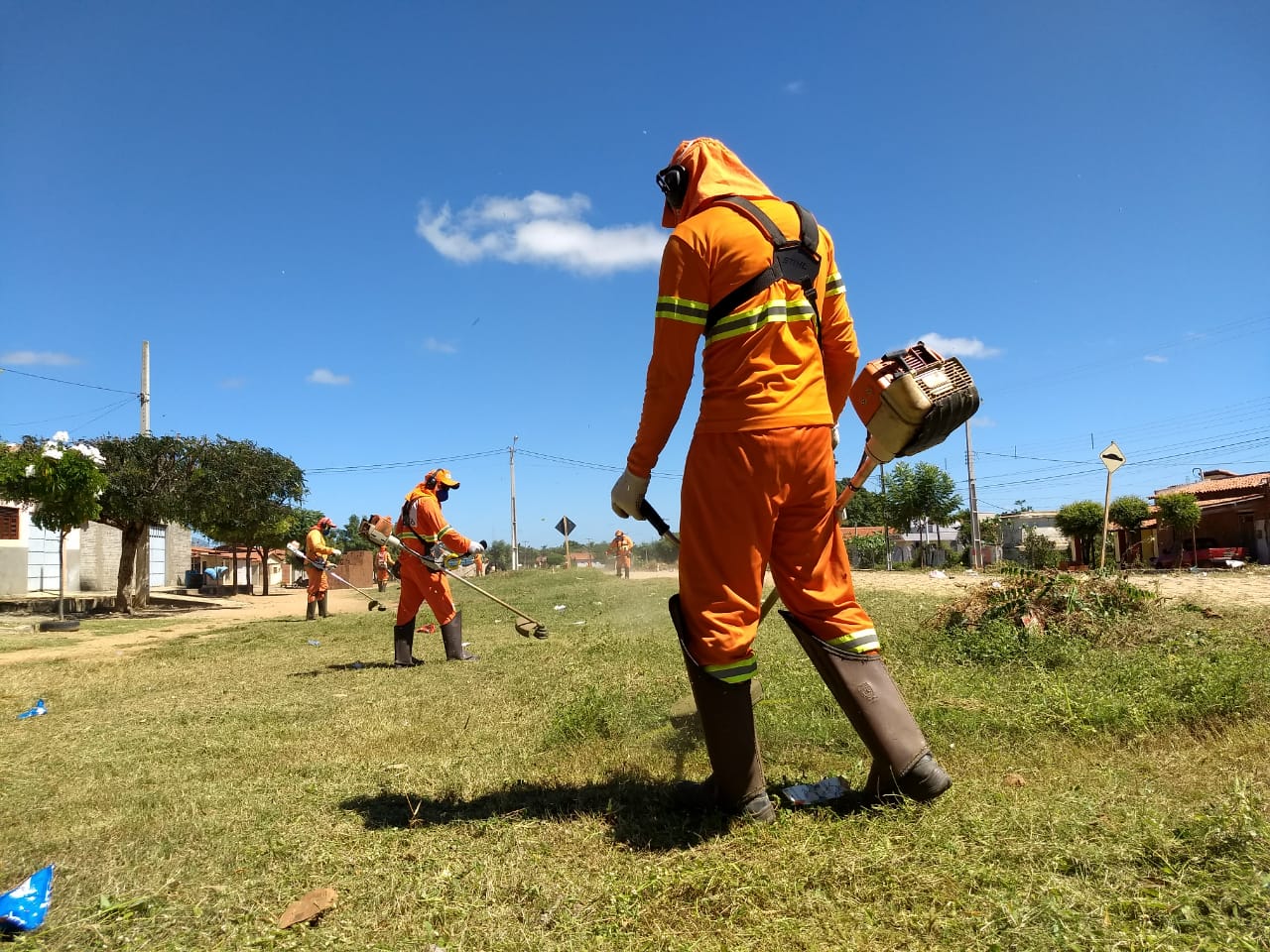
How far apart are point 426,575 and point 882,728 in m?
5.80

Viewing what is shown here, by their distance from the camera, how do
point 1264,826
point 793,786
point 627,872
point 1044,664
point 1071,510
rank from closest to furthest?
point 1264,826 → point 627,872 → point 793,786 → point 1044,664 → point 1071,510

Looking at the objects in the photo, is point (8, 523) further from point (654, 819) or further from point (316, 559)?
point (654, 819)

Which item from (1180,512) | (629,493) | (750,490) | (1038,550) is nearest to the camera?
(750,490)

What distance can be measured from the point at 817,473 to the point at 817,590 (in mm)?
396

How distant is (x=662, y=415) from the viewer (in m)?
2.75

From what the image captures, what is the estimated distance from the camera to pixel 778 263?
108 inches

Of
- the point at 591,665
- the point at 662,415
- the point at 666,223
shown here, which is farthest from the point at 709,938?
the point at 591,665

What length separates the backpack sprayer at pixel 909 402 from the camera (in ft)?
8.82

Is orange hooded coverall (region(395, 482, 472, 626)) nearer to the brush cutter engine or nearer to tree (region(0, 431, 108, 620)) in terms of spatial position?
the brush cutter engine

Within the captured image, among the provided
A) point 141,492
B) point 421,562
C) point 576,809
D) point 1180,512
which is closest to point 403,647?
point 421,562

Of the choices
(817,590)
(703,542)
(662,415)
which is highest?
(662,415)

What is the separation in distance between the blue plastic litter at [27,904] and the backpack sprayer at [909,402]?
2122 mm

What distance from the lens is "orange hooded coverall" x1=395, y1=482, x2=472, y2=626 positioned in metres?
7.64

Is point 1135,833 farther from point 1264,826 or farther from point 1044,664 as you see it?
point 1044,664
